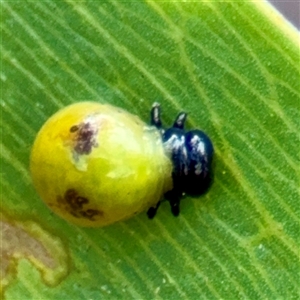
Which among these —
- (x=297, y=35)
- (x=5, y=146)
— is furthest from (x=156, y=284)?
(x=297, y=35)

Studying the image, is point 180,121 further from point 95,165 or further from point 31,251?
point 31,251

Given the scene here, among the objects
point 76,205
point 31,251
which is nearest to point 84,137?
point 76,205

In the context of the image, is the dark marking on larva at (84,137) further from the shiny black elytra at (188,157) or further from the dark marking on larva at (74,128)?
the shiny black elytra at (188,157)

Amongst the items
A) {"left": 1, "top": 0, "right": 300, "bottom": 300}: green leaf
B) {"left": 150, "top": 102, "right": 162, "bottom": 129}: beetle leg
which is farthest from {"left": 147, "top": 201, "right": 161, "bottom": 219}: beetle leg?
{"left": 150, "top": 102, "right": 162, "bottom": 129}: beetle leg

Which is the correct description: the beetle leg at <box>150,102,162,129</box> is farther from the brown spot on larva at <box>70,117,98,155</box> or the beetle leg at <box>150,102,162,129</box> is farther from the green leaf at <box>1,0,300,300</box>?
the brown spot on larva at <box>70,117,98,155</box>

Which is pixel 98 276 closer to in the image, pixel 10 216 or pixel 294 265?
pixel 10 216

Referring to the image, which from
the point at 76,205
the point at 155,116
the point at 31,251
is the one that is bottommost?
the point at 31,251

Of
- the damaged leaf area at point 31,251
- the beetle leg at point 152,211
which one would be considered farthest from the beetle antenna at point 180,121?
the damaged leaf area at point 31,251
